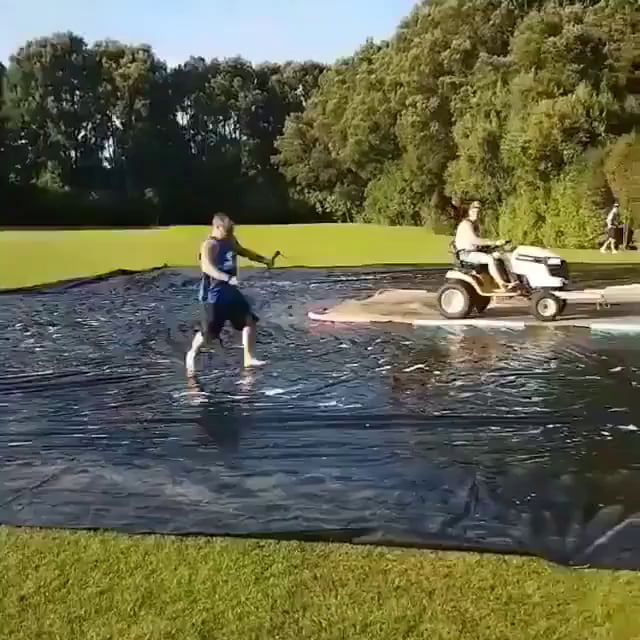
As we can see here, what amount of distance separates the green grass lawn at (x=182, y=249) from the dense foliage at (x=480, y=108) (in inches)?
17.8

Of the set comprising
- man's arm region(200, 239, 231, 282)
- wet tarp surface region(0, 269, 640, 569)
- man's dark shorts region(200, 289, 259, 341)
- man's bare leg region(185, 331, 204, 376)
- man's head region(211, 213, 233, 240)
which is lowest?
wet tarp surface region(0, 269, 640, 569)

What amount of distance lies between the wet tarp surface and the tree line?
1.56 metres

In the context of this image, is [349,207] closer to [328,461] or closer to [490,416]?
[490,416]

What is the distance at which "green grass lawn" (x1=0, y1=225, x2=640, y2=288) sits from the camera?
8.96 metres

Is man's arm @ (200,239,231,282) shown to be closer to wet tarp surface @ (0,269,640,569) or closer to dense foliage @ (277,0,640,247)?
wet tarp surface @ (0,269,640,569)

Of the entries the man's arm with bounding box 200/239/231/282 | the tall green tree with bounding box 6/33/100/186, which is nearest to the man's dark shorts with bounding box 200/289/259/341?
the man's arm with bounding box 200/239/231/282

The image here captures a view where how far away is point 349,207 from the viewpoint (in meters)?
8.70

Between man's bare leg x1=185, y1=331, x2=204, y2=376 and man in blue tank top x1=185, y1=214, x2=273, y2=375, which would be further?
man's bare leg x1=185, y1=331, x2=204, y2=376

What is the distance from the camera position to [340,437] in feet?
13.9

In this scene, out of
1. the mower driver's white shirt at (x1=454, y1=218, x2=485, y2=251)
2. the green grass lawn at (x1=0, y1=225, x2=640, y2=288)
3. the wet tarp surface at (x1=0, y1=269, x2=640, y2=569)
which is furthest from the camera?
the green grass lawn at (x1=0, y1=225, x2=640, y2=288)

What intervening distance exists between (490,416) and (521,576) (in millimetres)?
1826

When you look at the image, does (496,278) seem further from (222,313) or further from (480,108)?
(222,313)

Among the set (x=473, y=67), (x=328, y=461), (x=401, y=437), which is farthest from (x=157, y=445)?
(x=473, y=67)

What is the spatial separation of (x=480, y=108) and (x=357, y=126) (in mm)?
1575
